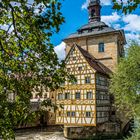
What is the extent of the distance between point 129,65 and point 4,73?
48.5 feet

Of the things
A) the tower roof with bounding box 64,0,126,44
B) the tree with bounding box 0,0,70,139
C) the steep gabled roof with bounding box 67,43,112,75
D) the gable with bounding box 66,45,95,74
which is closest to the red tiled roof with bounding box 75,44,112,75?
the steep gabled roof with bounding box 67,43,112,75

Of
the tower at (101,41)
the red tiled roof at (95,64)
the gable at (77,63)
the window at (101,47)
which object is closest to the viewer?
the gable at (77,63)

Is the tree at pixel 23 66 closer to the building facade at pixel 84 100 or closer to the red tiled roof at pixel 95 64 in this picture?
the building facade at pixel 84 100

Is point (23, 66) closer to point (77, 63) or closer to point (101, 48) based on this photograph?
point (77, 63)

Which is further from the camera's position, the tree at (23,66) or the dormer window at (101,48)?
the dormer window at (101,48)

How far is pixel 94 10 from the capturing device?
3741cm

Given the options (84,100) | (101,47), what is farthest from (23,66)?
(101,47)

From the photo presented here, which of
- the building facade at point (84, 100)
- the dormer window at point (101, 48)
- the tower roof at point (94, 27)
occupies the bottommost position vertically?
the building facade at point (84, 100)

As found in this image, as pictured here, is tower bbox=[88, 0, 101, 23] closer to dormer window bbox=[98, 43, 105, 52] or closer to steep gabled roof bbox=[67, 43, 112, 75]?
dormer window bbox=[98, 43, 105, 52]

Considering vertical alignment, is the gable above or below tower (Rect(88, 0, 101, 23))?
below

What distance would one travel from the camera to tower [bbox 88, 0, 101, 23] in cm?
3656

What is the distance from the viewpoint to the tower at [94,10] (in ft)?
120

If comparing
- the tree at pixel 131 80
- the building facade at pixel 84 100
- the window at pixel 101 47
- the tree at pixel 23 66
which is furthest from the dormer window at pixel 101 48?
the tree at pixel 23 66

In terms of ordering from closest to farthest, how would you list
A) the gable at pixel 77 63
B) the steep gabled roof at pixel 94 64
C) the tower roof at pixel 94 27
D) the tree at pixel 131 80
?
the tree at pixel 131 80 → the gable at pixel 77 63 → the steep gabled roof at pixel 94 64 → the tower roof at pixel 94 27
